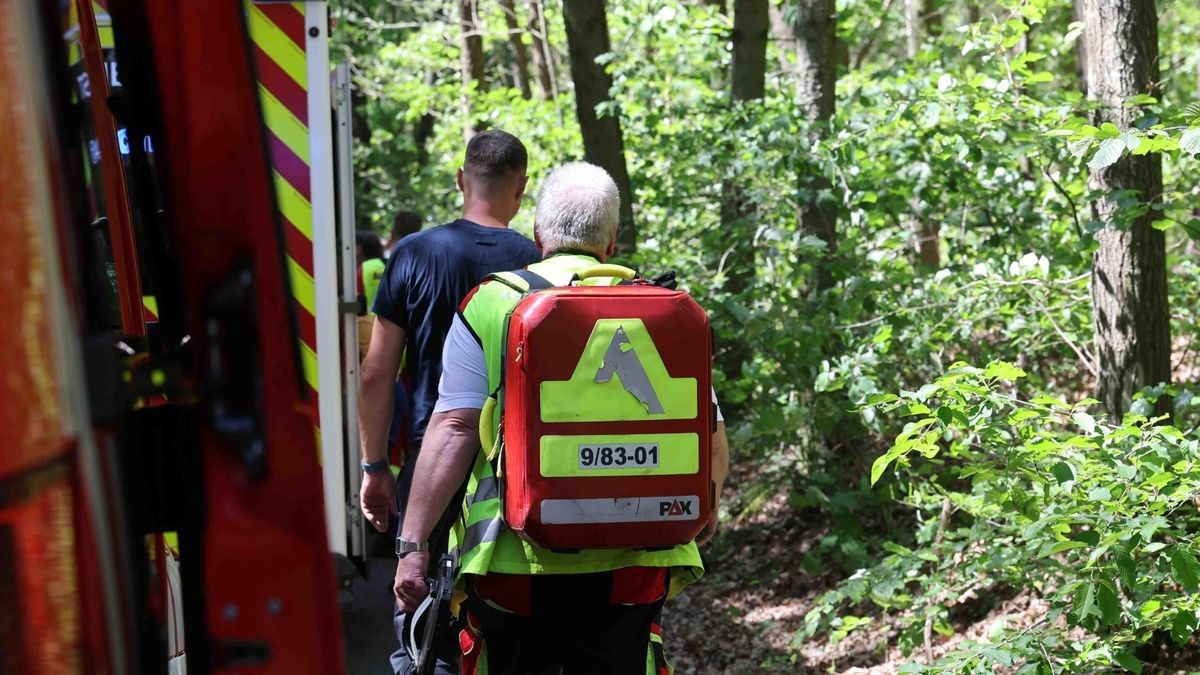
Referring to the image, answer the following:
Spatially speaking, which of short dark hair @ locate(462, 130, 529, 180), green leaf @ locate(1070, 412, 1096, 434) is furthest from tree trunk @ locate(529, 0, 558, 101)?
green leaf @ locate(1070, 412, 1096, 434)

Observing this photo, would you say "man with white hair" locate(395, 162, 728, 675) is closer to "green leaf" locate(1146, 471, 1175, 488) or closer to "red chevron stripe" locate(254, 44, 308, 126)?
"green leaf" locate(1146, 471, 1175, 488)

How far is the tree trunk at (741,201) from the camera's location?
26.0ft

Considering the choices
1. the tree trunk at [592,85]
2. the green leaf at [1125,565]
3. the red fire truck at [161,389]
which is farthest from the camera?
Result: the tree trunk at [592,85]

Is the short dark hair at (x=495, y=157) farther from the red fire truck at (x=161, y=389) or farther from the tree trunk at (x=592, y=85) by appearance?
the tree trunk at (x=592, y=85)

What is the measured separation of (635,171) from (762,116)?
7.68 feet

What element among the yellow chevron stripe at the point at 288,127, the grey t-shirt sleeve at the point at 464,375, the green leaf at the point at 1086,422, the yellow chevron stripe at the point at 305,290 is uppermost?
the yellow chevron stripe at the point at 288,127

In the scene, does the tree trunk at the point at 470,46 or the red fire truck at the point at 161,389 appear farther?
the tree trunk at the point at 470,46

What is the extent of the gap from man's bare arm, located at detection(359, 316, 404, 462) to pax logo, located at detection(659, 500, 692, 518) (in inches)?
64.4

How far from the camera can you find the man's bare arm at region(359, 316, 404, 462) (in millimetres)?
4789

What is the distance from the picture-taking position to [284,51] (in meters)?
5.66

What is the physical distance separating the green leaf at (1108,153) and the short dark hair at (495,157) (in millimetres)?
1900

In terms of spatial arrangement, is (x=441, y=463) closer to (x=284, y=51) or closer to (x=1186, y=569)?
(x=1186, y=569)

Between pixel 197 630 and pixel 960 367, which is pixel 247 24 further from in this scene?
pixel 960 367

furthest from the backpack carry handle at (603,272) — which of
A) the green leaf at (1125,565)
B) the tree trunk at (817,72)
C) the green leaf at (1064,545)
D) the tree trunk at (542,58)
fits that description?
the tree trunk at (542,58)
